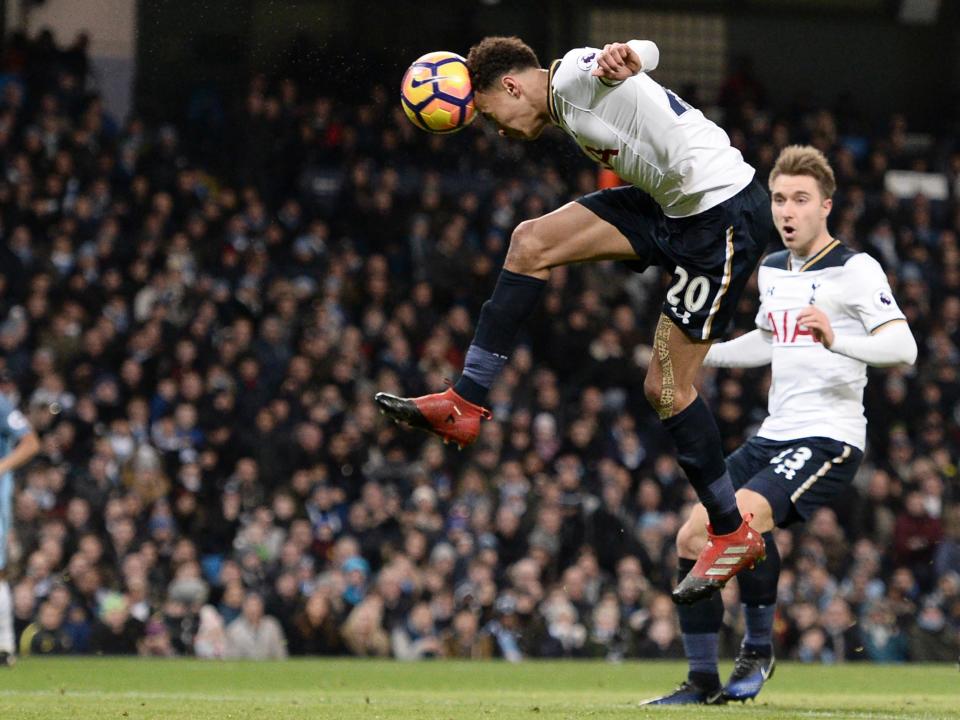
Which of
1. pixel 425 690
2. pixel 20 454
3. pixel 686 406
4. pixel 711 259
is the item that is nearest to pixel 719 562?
pixel 686 406

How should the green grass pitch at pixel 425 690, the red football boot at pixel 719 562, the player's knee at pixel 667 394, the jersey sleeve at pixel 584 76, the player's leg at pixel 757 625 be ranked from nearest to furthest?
1. the jersey sleeve at pixel 584 76
2. the player's knee at pixel 667 394
3. the red football boot at pixel 719 562
4. the green grass pitch at pixel 425 690
5. the player's leg at pixel 757 625

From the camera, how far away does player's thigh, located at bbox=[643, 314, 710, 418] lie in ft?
23.7

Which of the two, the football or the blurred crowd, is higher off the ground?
the football

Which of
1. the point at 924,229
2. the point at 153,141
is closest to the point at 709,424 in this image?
the point at 153,141

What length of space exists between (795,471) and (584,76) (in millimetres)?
2645

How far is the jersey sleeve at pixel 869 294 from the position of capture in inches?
316

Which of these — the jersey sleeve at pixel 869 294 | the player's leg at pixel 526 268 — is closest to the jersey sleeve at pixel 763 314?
the jersey sleeve at pixel 869 294

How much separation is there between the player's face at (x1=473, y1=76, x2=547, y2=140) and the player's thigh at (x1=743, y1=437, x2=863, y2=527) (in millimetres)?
2350

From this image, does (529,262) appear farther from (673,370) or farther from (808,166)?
(808,166)

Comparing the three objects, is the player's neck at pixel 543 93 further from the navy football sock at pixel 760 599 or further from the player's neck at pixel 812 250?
the navy football sock at pixel 760 599

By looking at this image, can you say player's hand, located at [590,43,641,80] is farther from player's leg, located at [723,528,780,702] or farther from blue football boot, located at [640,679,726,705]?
blue football boot, located at [640,679,726,705]

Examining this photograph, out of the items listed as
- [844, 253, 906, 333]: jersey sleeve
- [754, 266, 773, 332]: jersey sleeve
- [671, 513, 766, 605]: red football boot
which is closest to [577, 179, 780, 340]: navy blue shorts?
[671, 513, 766, 605]: red football boot

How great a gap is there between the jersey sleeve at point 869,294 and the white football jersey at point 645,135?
137cm

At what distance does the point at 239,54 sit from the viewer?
72.3ft
